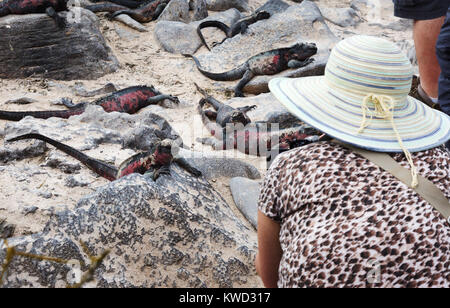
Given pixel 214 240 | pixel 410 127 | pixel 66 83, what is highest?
pixel 410 127

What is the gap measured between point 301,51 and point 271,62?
42 centimetres

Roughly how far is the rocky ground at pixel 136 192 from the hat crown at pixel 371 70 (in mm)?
1005

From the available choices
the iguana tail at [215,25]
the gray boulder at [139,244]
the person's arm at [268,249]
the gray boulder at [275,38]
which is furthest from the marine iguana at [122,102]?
the person's arm at [268,249]

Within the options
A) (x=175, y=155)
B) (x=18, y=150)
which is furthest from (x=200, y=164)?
(x=18, y=150)

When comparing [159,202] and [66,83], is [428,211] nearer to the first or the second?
[159,202]

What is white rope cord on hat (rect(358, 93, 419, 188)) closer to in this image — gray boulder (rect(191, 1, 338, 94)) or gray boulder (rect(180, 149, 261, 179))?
gray boulder (rect(180, 149, 261, 179))

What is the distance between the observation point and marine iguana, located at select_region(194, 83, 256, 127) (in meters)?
4.68

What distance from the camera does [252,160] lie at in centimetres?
407

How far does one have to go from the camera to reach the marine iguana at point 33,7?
5.86m

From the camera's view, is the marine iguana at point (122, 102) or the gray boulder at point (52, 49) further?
the gray boulder at point (52, 49)

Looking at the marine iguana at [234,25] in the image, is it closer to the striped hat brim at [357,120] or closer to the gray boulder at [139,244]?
the gray boulder at [139,244]

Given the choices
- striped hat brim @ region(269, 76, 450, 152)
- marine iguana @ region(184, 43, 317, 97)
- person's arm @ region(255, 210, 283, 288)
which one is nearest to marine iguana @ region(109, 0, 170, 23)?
marine iguana @ region(184, 43, 317, 97)

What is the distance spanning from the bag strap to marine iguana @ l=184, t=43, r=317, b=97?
15.9 ft
